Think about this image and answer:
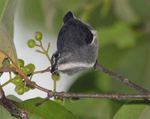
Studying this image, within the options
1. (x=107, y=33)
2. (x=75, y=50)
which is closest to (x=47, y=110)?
(x=75, y=50)

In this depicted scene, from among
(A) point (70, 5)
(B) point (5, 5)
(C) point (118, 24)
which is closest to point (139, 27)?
(C) point (118, 24)

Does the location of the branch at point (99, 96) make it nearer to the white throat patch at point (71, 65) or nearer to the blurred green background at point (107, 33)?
the white throat patch at point (71, 65)

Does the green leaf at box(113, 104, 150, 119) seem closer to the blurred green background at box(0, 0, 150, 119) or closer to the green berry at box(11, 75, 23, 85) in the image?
the green berry at box(11, 75, 23, 85)

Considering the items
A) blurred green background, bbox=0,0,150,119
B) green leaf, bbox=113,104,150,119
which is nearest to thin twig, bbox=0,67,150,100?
green leaf, bbox=113,104,150,119

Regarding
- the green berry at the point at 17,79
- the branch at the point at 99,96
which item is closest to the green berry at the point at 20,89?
the green berry at the point at 17,79

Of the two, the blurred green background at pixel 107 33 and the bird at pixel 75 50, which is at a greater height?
the bird at pixel 75 50

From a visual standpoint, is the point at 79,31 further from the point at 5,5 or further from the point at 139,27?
the point at 139,27
